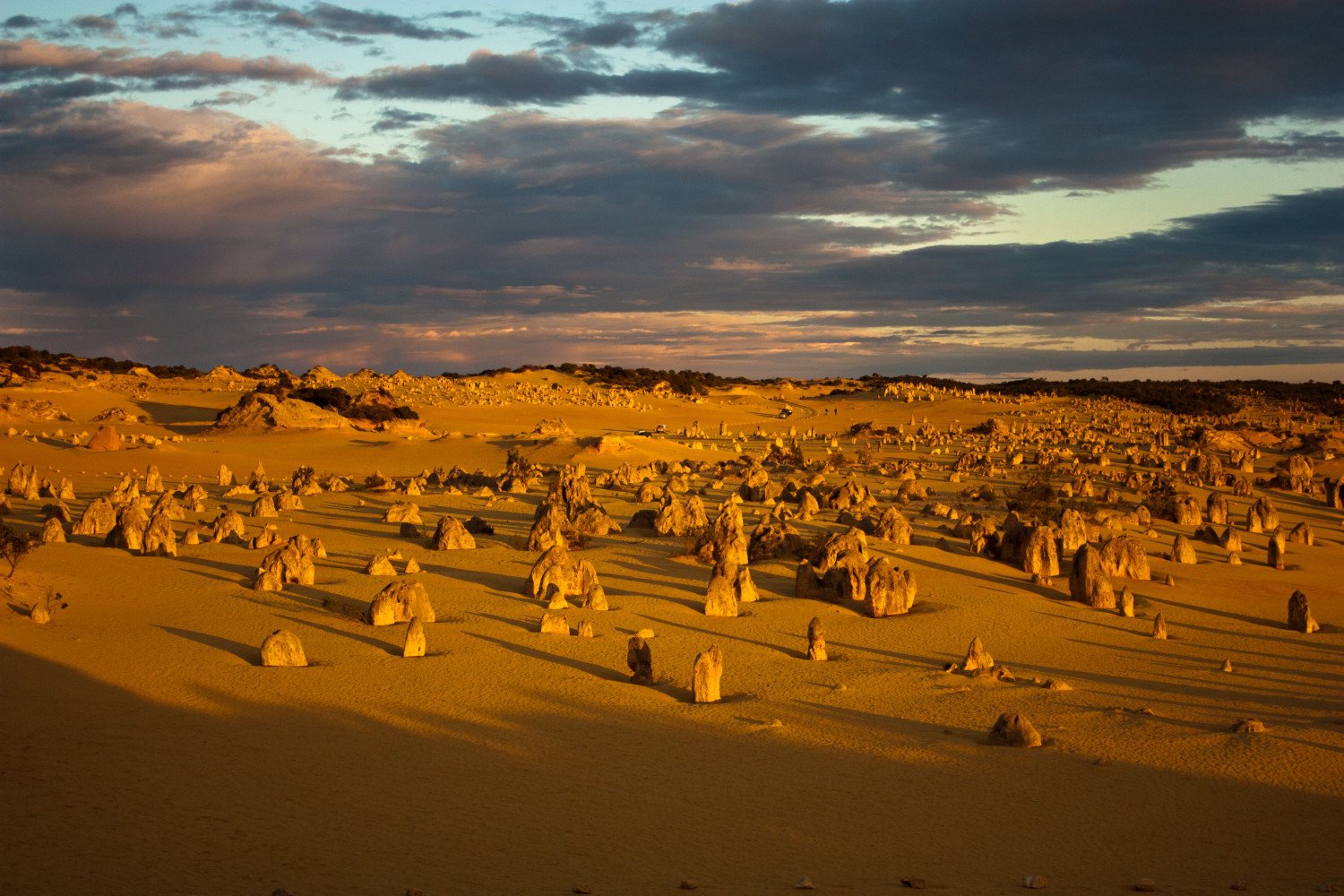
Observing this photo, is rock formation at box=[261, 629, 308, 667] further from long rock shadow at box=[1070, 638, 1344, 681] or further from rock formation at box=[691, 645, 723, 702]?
long rock shadow at box=[1070, 638, 1344, 681]

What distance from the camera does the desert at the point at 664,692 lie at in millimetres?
7684

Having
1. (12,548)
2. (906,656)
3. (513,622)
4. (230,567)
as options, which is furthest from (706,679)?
(12,548)

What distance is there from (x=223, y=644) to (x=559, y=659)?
161 inches

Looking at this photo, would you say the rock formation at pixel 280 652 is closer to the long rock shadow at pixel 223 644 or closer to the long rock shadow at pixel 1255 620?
the long rock shadow at pixel 223 644

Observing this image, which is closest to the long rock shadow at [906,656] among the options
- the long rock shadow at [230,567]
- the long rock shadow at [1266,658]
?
the long rock shadow at [1266,658]

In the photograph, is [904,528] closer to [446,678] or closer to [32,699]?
[446,678]

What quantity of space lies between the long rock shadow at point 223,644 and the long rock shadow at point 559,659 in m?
2.65

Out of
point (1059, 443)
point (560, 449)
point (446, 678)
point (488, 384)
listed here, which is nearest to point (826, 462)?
point (560, 449)

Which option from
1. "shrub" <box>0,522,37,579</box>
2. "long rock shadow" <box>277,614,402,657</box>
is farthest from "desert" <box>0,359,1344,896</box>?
"shrub" <box>0,522,37,579</box>

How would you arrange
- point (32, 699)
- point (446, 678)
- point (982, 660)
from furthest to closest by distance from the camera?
point (982, 660) < point (446, 678) < point (32, 699)

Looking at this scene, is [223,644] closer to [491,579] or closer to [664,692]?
[491,579]

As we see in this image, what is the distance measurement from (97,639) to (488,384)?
6440 centimetres

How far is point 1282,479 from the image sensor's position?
114 feet

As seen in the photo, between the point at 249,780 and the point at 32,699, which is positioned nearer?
the point at 249,780
